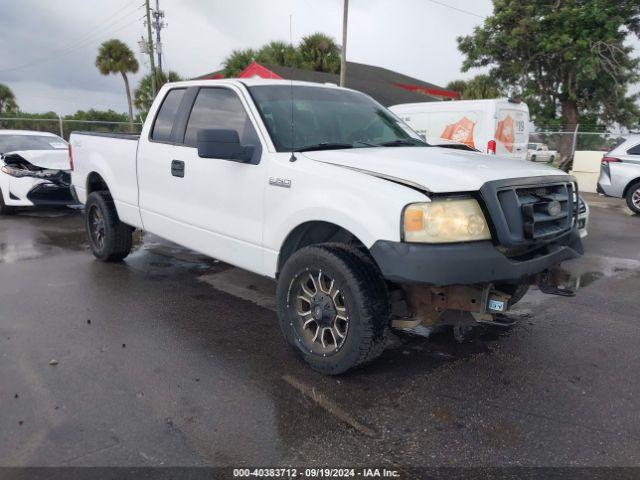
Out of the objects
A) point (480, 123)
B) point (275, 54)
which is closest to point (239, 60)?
point (275, 54)

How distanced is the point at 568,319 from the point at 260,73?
1897 centimetres

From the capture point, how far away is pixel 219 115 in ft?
14.4

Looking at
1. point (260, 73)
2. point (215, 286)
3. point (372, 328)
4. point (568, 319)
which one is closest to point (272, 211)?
point (372, 328)

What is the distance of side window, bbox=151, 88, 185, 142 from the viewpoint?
192 inches

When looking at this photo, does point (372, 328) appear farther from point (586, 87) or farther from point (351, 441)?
point (586, 87)

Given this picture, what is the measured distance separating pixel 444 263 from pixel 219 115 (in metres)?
2.40

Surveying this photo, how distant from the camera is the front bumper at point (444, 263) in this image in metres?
2.88

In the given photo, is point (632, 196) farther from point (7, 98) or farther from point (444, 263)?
point (7, 98)

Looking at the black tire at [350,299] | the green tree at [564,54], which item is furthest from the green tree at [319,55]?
the black tire at [350,299]

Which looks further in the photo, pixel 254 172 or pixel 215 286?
pixel 215 286

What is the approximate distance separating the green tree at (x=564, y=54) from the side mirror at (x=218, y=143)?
20.6 meters

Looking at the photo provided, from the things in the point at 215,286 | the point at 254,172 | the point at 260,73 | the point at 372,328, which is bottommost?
the point at 215,286

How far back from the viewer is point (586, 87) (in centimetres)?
2511

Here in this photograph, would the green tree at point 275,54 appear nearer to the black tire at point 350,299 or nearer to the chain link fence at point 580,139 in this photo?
the chain link fence at point 580,139
